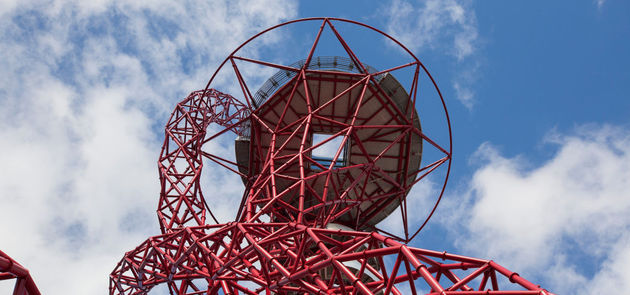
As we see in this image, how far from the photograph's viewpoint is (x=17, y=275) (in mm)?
9297

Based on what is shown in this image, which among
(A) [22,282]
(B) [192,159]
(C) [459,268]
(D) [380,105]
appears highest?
(D) [380,105]

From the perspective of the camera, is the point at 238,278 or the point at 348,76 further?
the point at 348,76

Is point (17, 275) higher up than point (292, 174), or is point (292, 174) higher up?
point (292, 174)

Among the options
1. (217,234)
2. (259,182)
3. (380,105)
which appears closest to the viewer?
(217,234)

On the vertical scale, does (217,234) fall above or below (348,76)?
below

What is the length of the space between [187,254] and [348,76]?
1304 centimetres

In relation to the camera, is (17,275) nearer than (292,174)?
Yes

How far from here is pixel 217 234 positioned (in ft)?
61.2

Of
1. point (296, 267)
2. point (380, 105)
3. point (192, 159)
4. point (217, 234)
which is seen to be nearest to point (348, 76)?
point (380, 105)

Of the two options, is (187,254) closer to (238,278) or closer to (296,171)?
(238,278)

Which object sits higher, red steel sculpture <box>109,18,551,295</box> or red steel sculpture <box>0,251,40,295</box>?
red steel sculpture <box>109,18,551,295</box>

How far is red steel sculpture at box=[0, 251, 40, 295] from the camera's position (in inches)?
354

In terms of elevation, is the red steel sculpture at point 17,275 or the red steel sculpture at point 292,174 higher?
the red steel sculpture at point 292,174

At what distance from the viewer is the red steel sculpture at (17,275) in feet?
29.5
